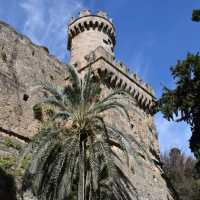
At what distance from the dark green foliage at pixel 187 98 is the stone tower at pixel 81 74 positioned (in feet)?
6.91

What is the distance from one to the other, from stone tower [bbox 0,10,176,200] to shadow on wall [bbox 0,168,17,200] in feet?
3.98

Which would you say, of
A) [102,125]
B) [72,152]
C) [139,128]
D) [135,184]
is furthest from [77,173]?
[139,128]

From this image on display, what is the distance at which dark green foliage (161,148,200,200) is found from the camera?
110ft

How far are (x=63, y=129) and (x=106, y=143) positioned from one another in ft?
6.16

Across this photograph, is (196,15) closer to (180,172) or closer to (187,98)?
(187,98)

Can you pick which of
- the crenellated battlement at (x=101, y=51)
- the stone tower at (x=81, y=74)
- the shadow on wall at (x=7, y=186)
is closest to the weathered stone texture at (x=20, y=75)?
the stone tower at (x=81, y=74)

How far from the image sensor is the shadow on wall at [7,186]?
1301cm

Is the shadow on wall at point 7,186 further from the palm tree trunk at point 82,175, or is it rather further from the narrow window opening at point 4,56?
the narrow window opening at point 4,56

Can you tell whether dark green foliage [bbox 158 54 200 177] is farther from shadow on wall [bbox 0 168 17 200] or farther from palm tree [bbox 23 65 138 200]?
shadow on wall [bbox 0 168 17 200]

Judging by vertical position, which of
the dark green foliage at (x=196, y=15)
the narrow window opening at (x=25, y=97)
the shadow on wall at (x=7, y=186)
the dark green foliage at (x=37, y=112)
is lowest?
the shadow on wall at (x=7, y=186)

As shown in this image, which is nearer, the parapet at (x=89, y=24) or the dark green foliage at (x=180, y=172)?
the parapet at (x=89, y=24)

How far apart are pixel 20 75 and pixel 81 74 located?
3.54m

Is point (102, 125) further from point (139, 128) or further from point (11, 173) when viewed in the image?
point (139, 128)

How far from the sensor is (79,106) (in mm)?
15258
